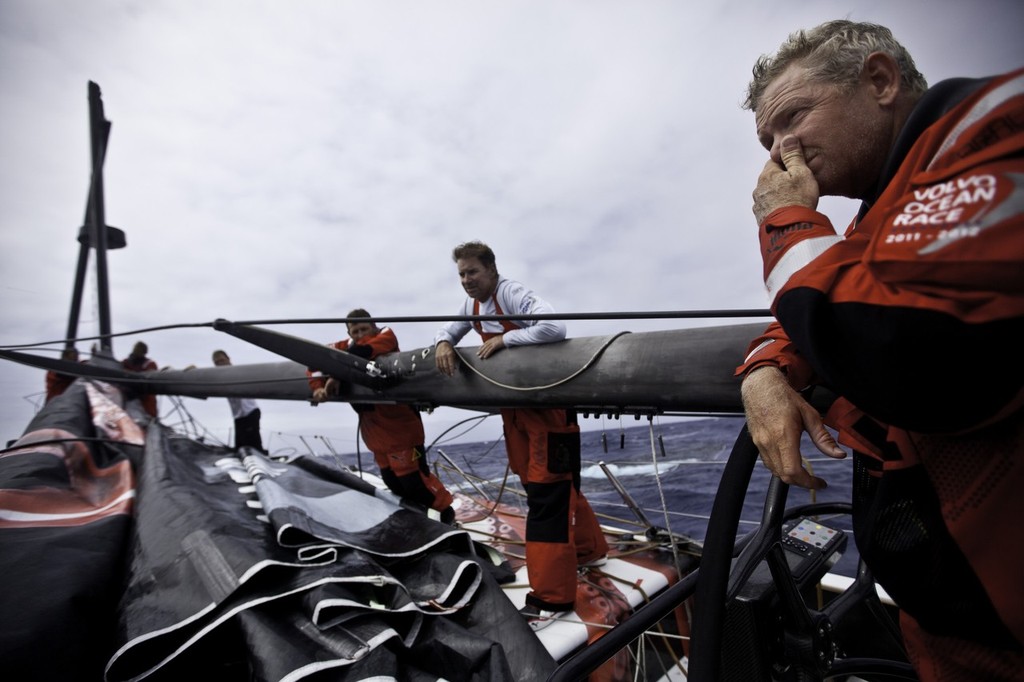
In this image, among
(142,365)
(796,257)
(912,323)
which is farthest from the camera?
(142,365)

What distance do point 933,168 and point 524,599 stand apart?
8.44ft

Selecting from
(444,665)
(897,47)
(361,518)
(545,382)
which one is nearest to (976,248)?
(897,47)

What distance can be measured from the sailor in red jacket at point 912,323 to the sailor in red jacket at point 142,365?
33.3 ft

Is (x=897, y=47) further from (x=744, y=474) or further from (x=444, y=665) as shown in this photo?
(x=444, y=665)

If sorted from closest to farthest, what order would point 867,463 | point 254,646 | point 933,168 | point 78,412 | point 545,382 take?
point 933,168
point 867,463
point 254,646
point 545,382
point 78,412

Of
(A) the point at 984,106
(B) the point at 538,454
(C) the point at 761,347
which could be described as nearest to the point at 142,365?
(B) the point at 538,454

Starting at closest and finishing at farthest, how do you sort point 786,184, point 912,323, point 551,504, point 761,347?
1. point 912,323
2. point 786,184
3. point 761,347
4. point 551,504

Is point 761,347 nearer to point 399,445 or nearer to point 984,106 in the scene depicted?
point 984,106

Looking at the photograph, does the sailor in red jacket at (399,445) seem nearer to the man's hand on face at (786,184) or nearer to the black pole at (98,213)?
the man's hand on face at (786,184)

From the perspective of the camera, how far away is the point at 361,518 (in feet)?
7.73

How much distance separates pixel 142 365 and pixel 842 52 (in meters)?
10.7

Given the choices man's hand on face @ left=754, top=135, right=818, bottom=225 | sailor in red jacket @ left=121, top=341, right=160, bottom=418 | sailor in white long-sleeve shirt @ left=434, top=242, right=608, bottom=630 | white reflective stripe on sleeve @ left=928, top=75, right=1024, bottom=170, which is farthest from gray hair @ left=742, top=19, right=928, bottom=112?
sailor in red jacket @ left=121, top=341, right=160, bottom=418

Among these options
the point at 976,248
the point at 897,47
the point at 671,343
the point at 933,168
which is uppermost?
the point at 897,47

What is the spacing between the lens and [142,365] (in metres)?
8.41
